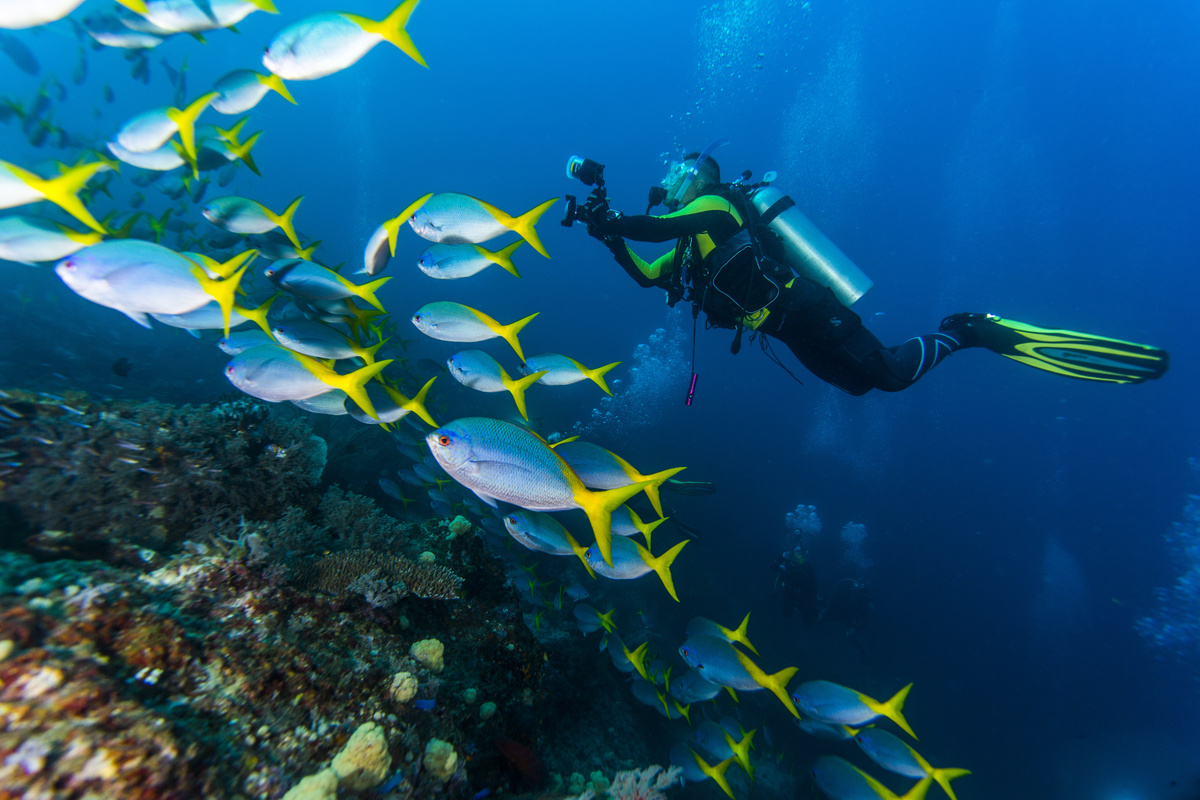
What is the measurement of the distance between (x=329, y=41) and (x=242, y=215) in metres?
1.67

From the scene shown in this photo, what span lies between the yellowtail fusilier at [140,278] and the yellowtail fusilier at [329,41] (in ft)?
4.47

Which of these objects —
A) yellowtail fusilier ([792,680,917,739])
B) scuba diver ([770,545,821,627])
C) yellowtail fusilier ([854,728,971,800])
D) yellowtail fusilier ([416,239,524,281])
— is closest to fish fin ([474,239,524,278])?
yellowtail fusilier ([416,239,524,281])

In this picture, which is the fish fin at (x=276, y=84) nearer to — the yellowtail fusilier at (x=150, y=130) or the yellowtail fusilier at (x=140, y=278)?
the yellowtail fusilier at (x=150, y=130)

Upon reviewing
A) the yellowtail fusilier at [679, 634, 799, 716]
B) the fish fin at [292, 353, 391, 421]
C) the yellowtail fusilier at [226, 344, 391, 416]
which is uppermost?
the fish fin at [292, 353, 391, 421]

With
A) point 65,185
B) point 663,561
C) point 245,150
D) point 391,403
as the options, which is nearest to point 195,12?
point 245,150

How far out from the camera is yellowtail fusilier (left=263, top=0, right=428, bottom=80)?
2531mm

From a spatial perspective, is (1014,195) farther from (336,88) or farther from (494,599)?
(336,88)

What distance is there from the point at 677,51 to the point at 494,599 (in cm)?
8984

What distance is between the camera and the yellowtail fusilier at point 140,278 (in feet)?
7.14

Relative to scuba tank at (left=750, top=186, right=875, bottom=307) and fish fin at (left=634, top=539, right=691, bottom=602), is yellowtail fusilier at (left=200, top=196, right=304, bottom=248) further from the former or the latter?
scuba tank at (left=750, top=186, right=875, bottom=307)

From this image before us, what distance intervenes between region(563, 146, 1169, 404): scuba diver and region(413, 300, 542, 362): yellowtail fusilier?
155 cm

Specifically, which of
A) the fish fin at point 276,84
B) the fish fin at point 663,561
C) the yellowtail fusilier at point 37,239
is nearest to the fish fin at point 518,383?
the fish fin at point 663,561

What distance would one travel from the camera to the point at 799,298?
4.59 m

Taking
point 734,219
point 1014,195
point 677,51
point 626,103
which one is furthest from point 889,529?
point 677,51
